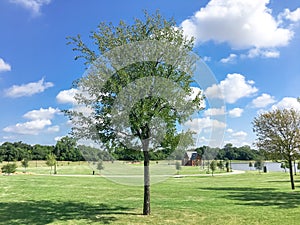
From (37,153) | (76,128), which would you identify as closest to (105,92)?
(76,128)

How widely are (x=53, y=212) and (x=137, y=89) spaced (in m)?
6.62

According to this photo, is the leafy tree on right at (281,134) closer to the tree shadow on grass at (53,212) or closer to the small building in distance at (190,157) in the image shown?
the small building in distance at (190,157)

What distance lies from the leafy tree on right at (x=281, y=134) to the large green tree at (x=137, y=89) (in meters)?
14.6

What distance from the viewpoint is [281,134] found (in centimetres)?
2467

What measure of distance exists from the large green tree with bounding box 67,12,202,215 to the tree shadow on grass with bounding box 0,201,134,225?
1935 mm

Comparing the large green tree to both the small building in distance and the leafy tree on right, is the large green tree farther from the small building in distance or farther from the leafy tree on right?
the leafy tree on right

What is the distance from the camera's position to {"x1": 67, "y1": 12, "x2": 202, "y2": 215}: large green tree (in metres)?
11.4

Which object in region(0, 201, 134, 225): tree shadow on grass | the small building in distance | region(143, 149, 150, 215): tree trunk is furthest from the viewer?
the small building in distance

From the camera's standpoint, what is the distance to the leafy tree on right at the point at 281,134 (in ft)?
79.5

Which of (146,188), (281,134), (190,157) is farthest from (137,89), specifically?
(190,157)

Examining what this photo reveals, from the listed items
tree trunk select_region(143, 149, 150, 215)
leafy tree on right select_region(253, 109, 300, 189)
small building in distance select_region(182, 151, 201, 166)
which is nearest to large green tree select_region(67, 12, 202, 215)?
tree trunk select_region(143, 149, 150, 215)

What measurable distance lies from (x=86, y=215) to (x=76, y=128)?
143 inches

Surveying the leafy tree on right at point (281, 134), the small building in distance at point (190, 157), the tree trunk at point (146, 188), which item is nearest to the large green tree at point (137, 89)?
the tree trunk at point (146, 188)

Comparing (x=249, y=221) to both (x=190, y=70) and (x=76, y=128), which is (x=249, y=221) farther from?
(x=76, y=128)
